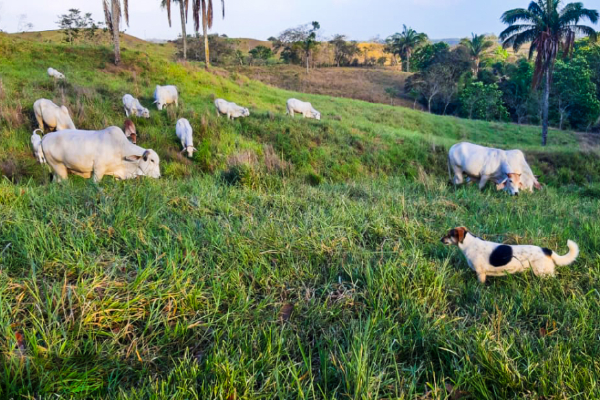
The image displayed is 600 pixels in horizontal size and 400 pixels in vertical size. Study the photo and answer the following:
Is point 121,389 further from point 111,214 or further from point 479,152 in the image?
point 479,152

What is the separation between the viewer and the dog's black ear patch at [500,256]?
294 centimetres

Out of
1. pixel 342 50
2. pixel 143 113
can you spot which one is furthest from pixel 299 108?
pixel 342 50

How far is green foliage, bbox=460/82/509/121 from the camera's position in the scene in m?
32.3

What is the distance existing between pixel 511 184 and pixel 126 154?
731 cm

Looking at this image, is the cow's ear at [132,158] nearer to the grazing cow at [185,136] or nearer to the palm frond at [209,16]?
the grazing cow at [185,136]

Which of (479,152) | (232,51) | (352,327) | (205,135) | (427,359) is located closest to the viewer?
(427,359)

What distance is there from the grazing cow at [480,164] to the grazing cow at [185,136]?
255 inches

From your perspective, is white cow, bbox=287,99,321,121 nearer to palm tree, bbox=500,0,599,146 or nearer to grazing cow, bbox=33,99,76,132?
grazing cow, bbox=33,99,76,132

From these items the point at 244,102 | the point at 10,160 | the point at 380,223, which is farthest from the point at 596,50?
the point at 10,160

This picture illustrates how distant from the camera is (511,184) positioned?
7.35 meters

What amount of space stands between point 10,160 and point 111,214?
4.88m

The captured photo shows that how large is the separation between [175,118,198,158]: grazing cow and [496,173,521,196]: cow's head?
700cm

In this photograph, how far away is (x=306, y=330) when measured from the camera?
2.29m

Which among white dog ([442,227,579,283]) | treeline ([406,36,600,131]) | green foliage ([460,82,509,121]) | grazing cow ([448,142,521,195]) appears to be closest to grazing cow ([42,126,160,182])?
white dog ([442,227,579,283])
